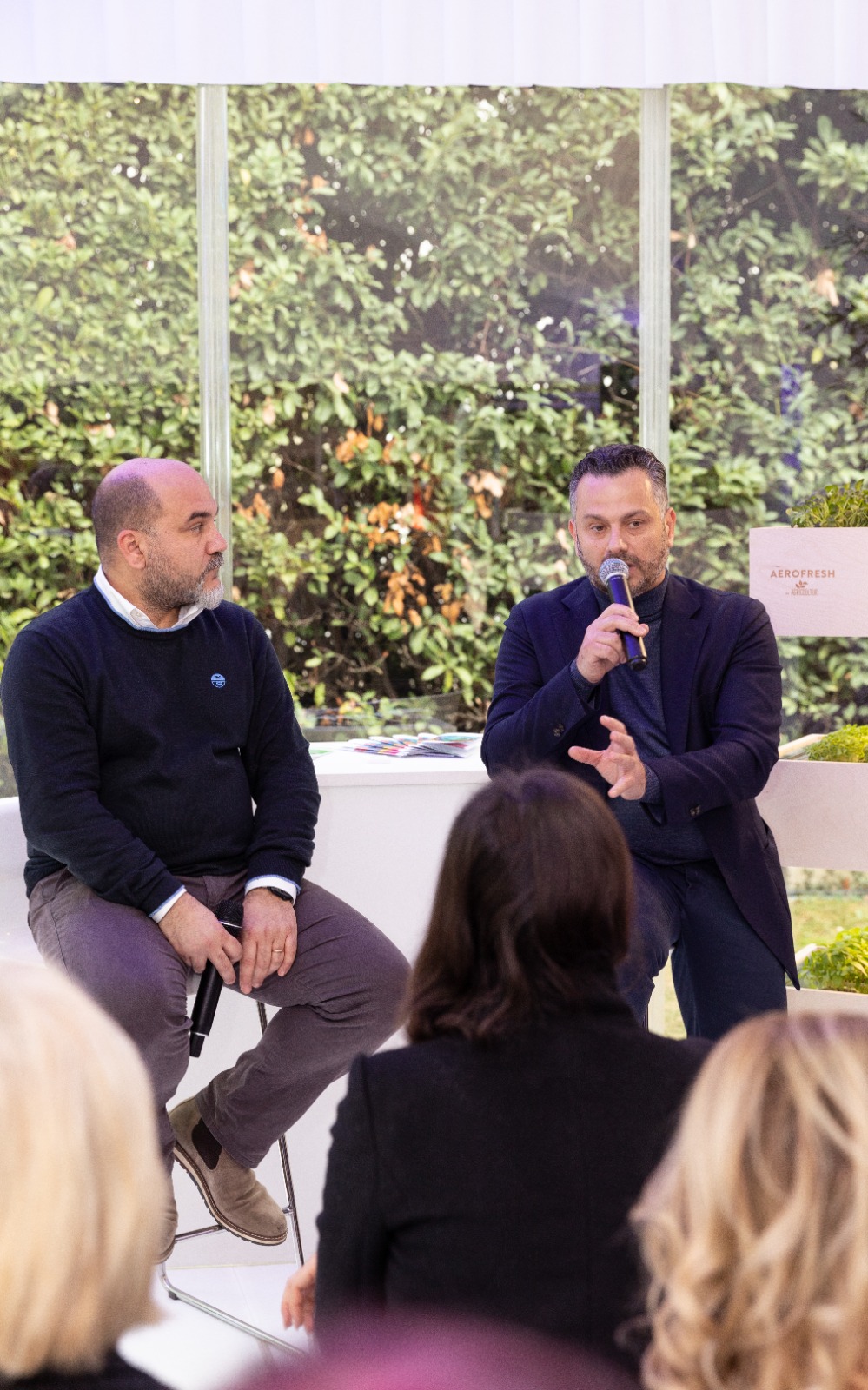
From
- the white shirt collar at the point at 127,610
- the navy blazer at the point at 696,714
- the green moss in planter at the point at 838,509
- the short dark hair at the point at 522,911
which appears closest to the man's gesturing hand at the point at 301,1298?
the short dark hair at the point at 522,911

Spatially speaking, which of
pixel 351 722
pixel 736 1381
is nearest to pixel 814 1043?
pixel 736 1381

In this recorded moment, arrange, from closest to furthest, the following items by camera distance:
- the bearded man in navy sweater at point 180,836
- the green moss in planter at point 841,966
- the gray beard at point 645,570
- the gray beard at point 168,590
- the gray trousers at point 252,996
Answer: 1. the gray trousers at point 252,996
2. the bearded man in navy sweater at point 180,836
3. the gray beard at point 168,590
4. the gray beard at point 645,570
5. the green moss in planter at point 841,966

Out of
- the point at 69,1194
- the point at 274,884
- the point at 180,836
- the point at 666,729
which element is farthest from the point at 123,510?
the point at 69,1194

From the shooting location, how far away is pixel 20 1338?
0.95 m

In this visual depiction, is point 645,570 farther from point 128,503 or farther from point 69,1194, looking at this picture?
point 69,1194

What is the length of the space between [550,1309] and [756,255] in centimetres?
318

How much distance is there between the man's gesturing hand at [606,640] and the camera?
8.97ft

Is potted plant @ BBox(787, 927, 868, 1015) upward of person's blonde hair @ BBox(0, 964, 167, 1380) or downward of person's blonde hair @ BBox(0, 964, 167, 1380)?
downward

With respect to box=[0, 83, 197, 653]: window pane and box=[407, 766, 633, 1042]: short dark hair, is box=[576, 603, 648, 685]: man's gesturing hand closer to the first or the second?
box=[407, 766, 633, 1042]: short dark hair

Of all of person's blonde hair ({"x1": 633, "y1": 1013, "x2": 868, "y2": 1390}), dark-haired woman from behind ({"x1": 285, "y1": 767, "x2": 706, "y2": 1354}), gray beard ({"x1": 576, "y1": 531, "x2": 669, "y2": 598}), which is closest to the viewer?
person's blonde hair ({"x1": 633, "y1": 1013, "x2": 868, "y2": 1390})

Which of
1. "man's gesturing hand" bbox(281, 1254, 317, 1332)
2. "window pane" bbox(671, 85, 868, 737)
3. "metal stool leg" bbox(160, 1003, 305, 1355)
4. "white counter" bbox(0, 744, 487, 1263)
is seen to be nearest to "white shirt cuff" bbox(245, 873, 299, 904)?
"metal stool leg" bbox(160, 1003, 305, 1355)

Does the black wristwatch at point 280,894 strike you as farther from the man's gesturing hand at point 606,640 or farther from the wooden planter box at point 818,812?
the wooden planter box at point 818,812

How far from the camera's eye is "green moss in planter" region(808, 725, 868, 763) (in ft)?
10.8

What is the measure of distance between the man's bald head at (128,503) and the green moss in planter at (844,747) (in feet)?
5.16
